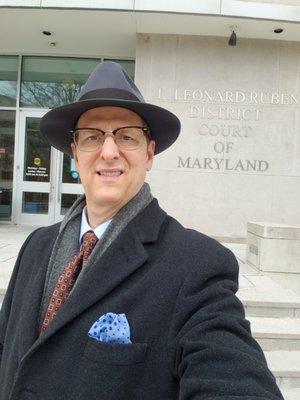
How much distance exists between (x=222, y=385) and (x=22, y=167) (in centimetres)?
934

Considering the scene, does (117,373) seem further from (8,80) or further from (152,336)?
(8,80)

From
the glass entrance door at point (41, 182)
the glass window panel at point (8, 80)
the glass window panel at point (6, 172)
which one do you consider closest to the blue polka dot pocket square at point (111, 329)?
the glass entrance door at point (41, 182)

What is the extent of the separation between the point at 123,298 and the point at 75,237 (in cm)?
45

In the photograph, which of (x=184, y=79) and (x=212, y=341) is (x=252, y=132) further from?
(x=212, y=341)

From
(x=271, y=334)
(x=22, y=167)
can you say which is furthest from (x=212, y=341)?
(x=22, y=167)

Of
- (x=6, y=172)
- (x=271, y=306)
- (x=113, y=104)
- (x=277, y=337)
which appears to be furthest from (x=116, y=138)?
(x=6, y=172)

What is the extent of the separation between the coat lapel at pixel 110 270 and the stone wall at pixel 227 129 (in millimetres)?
7085

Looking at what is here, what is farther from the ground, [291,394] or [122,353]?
[122,353]

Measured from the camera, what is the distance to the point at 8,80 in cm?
988

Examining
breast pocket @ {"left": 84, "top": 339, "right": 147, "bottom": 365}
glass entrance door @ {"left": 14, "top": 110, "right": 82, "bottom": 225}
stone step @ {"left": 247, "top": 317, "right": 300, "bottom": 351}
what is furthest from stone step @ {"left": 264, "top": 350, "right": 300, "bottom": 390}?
glass entrance door @ {"left": 14, "top": 110, "right": 82, "bottom": 225}

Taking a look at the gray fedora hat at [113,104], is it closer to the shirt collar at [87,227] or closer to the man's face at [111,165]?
the man's face at [111,165]

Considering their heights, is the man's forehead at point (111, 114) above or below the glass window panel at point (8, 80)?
below

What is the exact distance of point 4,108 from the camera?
9883 mm

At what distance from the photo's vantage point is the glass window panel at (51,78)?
32.1 ft
